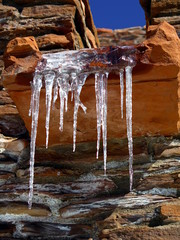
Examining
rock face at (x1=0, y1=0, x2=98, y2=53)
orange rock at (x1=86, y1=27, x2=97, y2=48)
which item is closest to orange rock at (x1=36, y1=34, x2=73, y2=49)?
rock face at (x1=0, y1=0, x2=98, y2=53)

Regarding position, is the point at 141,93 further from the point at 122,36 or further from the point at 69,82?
the point at 122,36

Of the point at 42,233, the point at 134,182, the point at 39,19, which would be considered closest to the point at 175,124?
the point at 134,182

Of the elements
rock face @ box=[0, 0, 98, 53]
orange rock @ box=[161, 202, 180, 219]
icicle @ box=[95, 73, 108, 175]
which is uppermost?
rock face @ box=[0, 0, 98, 53]

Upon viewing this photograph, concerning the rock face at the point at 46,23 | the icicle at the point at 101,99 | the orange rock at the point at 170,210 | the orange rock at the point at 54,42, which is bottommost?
the orange rock at the point at 170,210

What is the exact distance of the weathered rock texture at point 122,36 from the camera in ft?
12.2

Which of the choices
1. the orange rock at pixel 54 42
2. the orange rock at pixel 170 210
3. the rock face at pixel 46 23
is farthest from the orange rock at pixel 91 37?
the orange rock at pixel 170 210

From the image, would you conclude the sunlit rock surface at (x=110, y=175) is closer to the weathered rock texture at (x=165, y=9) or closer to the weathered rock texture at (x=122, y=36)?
the weathered rock texture at (x=165, y=9)

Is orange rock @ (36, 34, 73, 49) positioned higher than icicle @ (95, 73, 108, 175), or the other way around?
orange rock @ (36, 34, 73, 49)

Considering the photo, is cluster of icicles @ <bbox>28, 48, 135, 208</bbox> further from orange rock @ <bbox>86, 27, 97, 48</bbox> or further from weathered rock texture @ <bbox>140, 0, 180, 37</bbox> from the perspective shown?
orange rock @ <bbox>86, 27, 97, 48</bbox>

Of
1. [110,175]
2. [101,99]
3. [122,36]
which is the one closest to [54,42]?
[101,99]

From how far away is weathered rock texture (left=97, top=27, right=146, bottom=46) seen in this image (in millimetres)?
3713

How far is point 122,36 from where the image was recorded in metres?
3.78

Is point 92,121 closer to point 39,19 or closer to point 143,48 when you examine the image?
point 143,48

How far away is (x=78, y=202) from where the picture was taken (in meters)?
1.89
